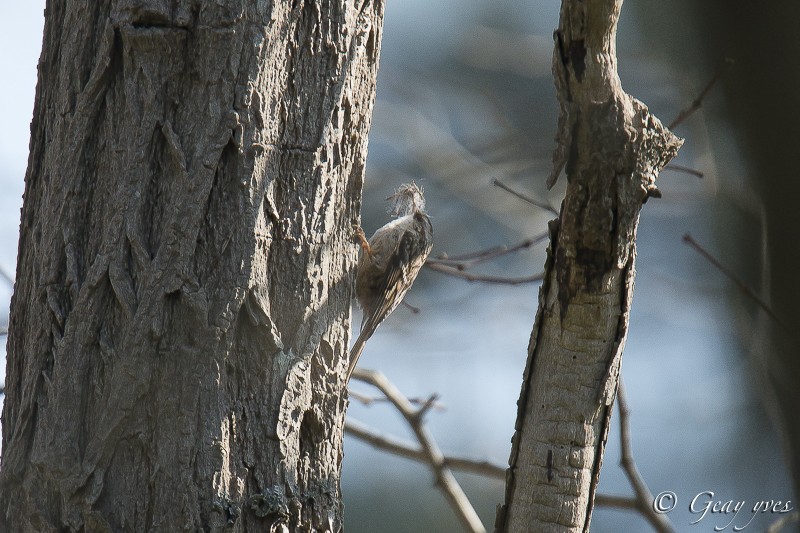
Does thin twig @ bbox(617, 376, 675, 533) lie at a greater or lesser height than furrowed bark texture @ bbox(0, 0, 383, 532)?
lesser

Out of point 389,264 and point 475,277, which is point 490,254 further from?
point 389,264

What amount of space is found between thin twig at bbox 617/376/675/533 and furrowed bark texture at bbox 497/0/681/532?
1.35 metres

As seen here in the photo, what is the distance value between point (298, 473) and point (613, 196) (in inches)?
38.0

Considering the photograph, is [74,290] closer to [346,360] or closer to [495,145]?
[346,360]

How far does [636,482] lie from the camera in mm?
3402

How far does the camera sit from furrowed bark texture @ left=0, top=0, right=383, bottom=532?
1.72 meters

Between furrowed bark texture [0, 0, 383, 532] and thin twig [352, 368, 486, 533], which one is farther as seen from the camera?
thin twig [352, 368, 486, 533]

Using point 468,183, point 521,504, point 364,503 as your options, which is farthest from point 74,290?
point 468,183

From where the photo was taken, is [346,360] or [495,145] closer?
[346,360]

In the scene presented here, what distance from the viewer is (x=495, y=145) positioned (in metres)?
6.96

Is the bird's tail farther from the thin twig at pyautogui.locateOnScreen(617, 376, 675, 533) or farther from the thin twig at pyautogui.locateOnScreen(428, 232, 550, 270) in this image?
the thin twig at pyautogui.locateOnScreen(617, 376, 675, 533)
